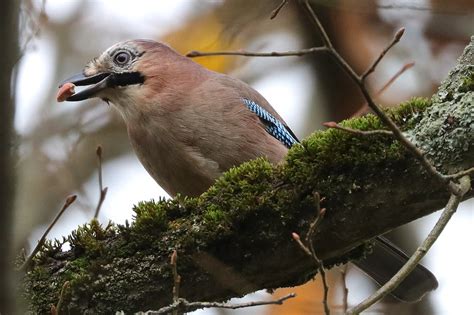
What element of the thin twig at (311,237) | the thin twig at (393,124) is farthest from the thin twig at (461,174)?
the thin twig at (311,237)

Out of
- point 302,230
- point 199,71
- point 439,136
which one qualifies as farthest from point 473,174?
point 199,71

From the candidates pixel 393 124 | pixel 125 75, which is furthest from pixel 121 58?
pixel 393 124

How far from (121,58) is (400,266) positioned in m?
2.39

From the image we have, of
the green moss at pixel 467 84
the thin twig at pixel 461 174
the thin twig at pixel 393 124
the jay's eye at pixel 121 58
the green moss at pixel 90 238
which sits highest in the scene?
the jay's eye at pixel 121 58

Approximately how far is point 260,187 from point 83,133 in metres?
3.65

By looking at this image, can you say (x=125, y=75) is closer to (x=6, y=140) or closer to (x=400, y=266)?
(x=400, y=266)

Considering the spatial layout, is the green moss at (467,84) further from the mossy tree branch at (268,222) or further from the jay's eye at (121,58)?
the jay's eye at (121,58)

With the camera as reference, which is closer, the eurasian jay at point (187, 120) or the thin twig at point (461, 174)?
the thin twig at point (461, 174)

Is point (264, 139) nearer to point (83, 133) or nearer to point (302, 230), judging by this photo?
point (302, 230)

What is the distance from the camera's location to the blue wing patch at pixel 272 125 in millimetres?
5867

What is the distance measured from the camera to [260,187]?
4.25m

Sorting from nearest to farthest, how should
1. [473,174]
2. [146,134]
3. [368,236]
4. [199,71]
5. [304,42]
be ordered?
[473,174]
[368,236]
[146,134]
[199,71]
[304,42]

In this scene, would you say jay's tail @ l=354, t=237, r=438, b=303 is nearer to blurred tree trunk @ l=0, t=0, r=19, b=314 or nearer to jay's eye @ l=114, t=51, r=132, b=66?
jay's eye @ l=114, t=51, r=132, b=66

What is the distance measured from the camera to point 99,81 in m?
5.73
